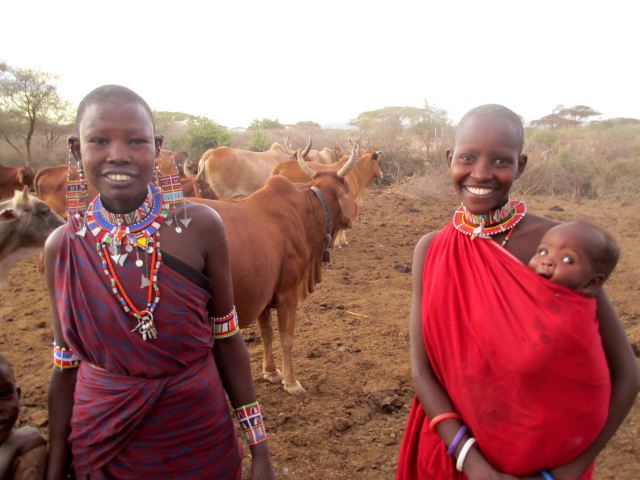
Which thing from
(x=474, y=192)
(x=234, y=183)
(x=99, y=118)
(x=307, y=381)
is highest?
(x=99, y=118)

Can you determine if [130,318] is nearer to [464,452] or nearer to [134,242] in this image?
[134,242]

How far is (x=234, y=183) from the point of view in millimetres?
10797

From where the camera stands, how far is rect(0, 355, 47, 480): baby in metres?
1.69

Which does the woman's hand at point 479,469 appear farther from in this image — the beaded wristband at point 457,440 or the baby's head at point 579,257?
the baby's head at point 579,257

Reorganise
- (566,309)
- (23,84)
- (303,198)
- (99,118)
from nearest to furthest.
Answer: (566,309)
(99,118)
(303,198)
(23,84)

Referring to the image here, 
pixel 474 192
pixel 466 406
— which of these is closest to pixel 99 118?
pixel 474 192

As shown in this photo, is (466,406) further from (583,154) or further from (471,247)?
(583,154)

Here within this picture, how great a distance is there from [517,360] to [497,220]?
479 millimetres

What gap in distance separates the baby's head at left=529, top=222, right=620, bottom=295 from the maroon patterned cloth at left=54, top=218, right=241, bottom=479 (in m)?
1.08

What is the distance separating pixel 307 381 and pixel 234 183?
6.98 m

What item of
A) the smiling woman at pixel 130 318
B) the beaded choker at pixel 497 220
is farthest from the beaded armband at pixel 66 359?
the beaded choker at pixel 497 220

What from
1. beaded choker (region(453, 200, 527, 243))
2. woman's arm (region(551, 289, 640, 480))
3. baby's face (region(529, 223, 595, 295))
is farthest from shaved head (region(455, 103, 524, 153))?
woman's arm (region(551, 289, 640, 480))

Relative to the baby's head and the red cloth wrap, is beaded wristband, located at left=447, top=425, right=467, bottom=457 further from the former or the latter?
the baby's head

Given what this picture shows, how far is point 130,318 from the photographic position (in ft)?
5.21
